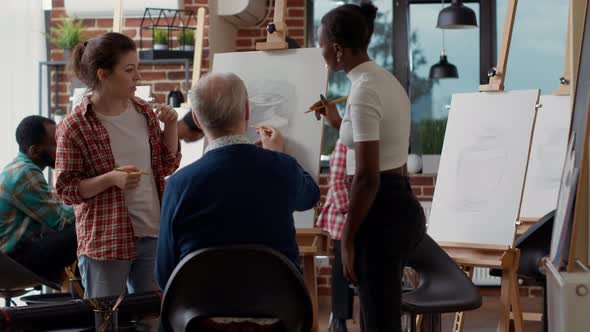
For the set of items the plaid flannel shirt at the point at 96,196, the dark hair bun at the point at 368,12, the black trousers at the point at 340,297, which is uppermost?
the dark hair bun at the point at 368,12

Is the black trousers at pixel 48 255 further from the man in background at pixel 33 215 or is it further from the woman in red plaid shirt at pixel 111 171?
the woman in red plaid shirt at pixel 111 171

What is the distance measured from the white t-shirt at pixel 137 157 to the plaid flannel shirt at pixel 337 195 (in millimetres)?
1987

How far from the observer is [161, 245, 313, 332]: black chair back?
204 cm

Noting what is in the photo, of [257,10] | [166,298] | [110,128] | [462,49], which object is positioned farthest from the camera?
[462,49]

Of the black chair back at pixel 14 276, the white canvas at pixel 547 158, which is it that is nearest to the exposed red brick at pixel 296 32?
the white canvas at pixel 547 158

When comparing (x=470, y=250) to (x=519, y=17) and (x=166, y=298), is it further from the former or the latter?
(x=519, y=17)

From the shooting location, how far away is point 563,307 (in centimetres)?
174

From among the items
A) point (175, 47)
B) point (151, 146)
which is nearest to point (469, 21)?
point (175, 47)

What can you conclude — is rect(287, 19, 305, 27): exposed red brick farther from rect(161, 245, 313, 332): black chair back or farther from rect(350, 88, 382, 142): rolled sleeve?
rect(161, 245, 313, 332): black chair back

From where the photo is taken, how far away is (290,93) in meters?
3.78

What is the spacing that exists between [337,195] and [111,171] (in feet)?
7.35

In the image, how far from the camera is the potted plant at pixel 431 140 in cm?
659

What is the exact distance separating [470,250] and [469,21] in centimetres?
229

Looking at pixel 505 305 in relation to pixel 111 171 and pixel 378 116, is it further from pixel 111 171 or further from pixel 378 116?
pixel 111 171
